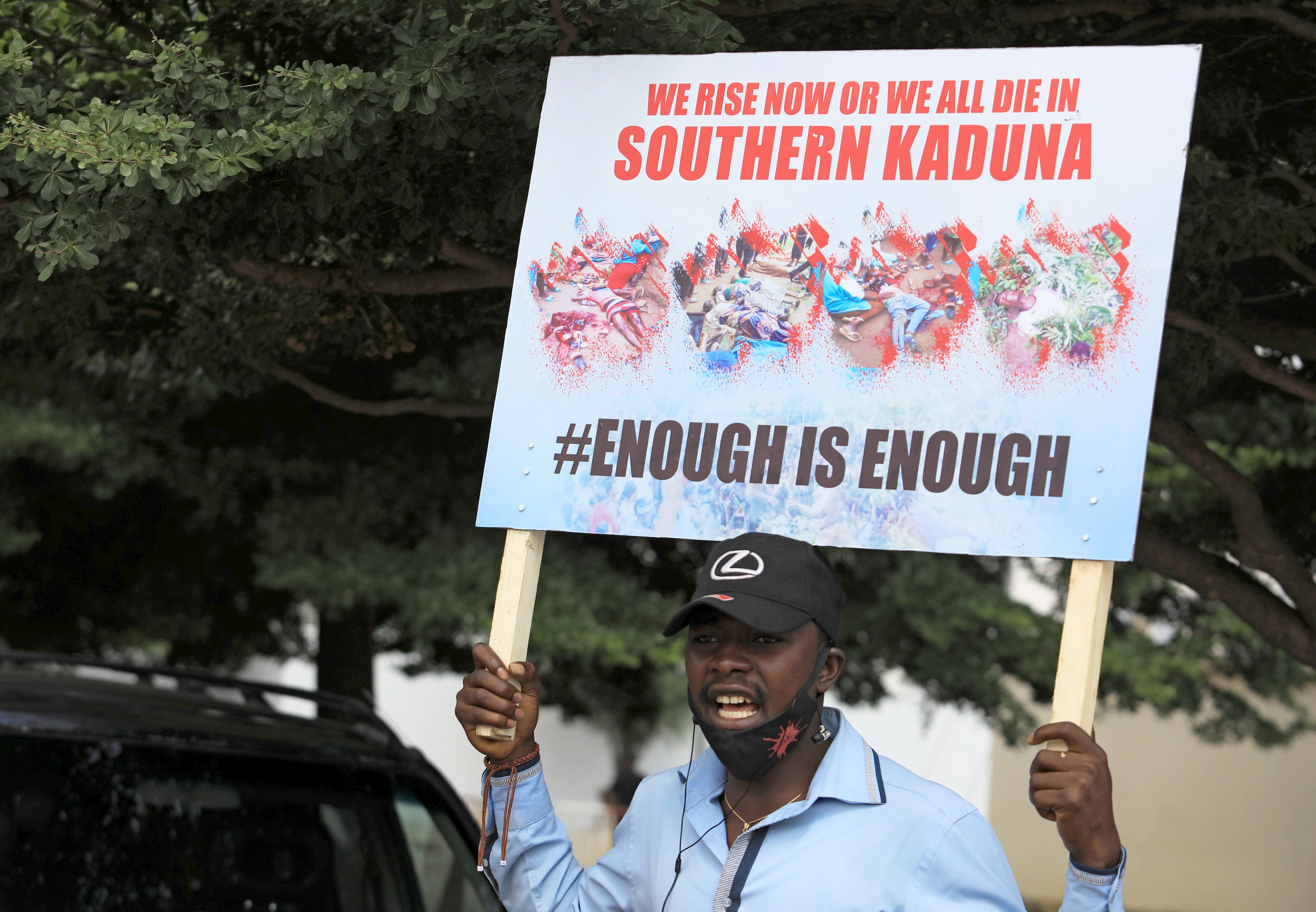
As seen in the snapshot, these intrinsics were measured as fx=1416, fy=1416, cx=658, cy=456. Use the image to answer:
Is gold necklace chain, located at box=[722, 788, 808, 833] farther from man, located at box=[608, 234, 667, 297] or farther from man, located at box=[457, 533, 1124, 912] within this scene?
man, located at box=[608, 234, 667, 297]

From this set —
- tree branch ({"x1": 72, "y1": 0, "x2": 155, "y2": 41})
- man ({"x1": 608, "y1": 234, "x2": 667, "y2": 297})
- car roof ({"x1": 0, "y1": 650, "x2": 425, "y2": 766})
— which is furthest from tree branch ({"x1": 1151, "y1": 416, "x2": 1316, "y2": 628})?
tree branch ({"x1": 72, "y1": 0, "x2": 155, "y2": 41})

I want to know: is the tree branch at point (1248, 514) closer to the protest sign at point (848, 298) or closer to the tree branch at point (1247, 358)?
the tree branch at point (1247, 358)

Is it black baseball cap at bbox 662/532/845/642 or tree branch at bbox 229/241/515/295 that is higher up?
tree branch at bbox 229/241/515/295

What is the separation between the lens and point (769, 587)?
93.4 inches

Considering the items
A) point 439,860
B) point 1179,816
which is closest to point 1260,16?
point 439,860

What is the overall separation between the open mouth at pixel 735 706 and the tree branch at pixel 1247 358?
7.72 feet

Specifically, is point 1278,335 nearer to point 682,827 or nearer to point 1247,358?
point 1247,358

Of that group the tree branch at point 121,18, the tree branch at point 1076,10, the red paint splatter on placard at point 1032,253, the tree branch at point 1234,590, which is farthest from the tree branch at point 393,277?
the tree branch at point 1234,590

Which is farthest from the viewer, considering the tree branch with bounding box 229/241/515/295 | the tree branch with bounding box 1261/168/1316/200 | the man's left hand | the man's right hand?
the tree branch with bounding box 229/241/515/295

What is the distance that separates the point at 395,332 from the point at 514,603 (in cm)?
209

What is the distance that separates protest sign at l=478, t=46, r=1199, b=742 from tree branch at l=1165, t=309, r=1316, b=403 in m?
1.71

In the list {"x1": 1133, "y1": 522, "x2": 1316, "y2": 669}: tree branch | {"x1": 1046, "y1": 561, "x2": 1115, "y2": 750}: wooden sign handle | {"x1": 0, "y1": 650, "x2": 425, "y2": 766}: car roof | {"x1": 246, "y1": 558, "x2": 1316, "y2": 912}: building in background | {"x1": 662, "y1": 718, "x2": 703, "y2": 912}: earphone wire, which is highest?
{"x1": 1133, "y1": 522, "x2": 1316, "y2": 669}: tree branch

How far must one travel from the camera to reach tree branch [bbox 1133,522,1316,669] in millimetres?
4668

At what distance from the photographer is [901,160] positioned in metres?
2.73
